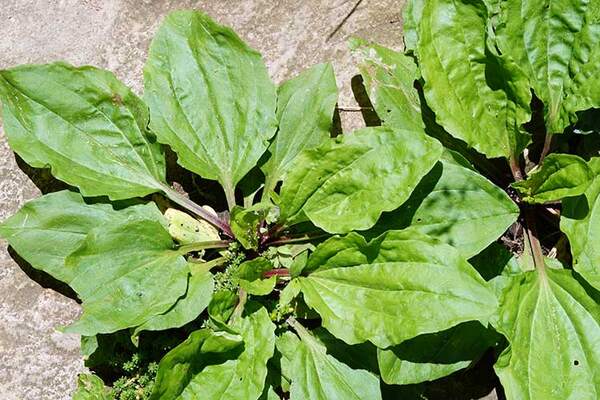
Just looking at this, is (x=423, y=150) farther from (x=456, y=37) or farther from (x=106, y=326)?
(x=106, y=326)

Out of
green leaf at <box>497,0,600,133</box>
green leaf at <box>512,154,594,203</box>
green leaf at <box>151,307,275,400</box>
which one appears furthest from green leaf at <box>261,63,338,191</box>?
green leaf at <box>512,154,594,203</box>

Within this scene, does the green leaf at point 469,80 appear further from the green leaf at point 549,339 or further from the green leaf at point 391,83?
the green leaf at point 549,339

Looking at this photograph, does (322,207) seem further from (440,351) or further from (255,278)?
(440,351)

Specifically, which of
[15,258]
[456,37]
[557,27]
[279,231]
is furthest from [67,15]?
[557,27]

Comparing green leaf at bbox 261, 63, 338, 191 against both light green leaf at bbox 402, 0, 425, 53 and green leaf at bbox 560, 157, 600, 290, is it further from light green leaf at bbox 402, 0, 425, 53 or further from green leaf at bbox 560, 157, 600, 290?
green leaf at bbox 560, 157, 600, 290

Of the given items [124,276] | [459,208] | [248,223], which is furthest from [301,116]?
[124,276]
